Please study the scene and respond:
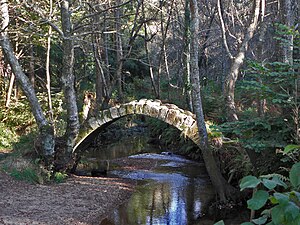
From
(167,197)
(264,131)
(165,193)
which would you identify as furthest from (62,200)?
(264,131)

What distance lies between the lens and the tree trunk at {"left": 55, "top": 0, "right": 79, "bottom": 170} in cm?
1070

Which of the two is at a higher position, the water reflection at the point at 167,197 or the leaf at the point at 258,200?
the leaf at the point at 258,200

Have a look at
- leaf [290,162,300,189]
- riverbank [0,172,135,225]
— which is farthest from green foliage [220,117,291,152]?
leaf [290,162,300,189]

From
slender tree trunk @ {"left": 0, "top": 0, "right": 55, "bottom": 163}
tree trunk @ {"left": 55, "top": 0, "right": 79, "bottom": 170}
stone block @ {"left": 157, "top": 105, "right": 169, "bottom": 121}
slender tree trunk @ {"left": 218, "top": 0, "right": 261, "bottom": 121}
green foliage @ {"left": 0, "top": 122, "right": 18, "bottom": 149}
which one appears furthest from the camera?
green foliage @ {"left": 0, "top": 122, "right": 18, "bottom": 149}

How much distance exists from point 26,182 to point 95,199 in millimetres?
1997

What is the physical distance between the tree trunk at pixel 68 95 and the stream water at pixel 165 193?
2147 millimetres

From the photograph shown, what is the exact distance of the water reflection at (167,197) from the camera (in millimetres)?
8180

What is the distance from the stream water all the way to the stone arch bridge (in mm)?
1544

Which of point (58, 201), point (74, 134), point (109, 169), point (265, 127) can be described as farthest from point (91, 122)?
point (265, 127)

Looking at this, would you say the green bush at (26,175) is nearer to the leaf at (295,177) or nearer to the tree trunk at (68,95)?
the tree trunk at (68,95)

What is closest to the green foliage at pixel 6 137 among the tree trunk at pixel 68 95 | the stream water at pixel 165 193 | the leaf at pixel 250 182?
the stream water at pixel 165 193

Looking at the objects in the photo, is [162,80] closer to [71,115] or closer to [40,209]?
[71,115]

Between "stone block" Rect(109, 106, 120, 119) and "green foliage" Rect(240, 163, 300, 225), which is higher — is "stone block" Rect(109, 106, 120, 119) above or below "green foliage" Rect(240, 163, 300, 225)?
above

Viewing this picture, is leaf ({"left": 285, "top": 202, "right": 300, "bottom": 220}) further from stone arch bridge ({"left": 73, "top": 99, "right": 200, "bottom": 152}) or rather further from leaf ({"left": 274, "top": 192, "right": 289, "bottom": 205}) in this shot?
stone arch bridge ({"left": 73, "top": 99, "right": 200, "bottom": 152})
